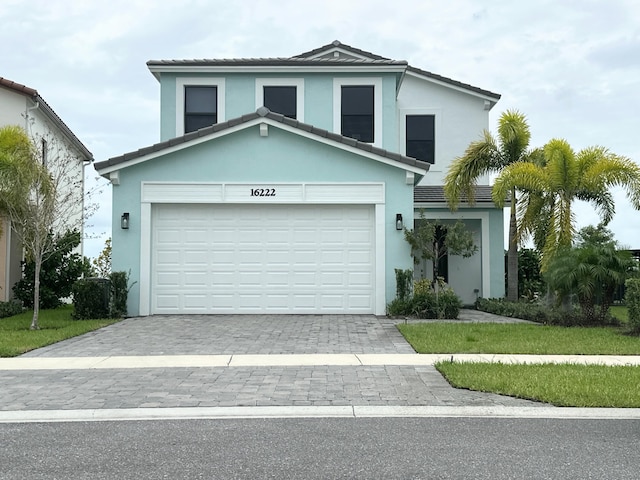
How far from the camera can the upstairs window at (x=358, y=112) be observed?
70.5 ft

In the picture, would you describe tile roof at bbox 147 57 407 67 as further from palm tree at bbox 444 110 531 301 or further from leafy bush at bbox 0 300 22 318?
leafy bush at bbox 0 300 22 318

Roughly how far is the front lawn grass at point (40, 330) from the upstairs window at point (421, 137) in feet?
37.8

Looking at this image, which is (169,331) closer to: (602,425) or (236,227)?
(236,227)

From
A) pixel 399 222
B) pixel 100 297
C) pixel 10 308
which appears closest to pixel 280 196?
pixel 399 222

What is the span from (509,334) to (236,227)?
24.5ft

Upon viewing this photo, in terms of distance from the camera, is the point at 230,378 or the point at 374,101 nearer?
the point at 230,378

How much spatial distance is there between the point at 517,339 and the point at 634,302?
8.77 ft

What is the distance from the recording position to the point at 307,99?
21562 millimetres

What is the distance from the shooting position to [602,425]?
6809 mm

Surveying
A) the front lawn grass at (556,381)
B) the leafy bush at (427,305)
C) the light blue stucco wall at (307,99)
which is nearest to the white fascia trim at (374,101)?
the light blue stucco wall at (307,99)

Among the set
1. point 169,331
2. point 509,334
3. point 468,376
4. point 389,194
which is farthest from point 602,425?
point 389,194

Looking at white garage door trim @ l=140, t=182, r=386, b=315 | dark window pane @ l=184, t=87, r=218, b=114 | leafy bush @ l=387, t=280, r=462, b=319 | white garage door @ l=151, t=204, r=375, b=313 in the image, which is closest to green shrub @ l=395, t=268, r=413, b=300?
leafy bush @ l=387, t=280, r=462, b=319

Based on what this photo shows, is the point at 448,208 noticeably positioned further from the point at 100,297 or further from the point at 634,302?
the point at 100,297

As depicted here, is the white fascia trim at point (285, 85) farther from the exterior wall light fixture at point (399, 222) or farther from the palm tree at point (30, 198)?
Result: the palm tree at point (30, 198)
